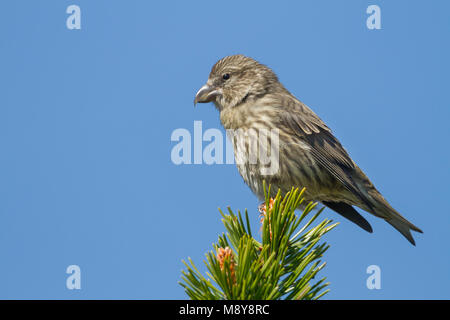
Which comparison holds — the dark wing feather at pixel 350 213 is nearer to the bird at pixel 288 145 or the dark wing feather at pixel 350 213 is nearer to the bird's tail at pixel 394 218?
the bird at pixel 288 145

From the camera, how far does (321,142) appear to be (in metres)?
5.72

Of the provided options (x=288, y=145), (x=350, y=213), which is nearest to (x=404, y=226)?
(x=350, y=213)

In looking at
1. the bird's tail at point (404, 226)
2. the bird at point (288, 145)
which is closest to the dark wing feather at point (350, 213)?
the bird at point (288, 145)

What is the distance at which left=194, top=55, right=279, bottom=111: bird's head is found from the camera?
240 inches

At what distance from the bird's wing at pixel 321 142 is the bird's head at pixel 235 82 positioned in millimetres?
468

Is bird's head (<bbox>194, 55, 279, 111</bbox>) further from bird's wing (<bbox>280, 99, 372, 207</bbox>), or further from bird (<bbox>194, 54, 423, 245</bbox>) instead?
bird's wing (<bbox>280, 99, 372, 207</bbox>)

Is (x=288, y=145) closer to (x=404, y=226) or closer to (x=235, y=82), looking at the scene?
(x=235, y=82)

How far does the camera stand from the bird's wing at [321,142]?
5.41 metres

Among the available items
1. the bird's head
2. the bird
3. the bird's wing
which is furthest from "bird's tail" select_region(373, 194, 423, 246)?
the bird's head

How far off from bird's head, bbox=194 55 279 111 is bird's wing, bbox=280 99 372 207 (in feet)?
1.54

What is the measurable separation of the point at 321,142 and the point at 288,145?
0.58 m

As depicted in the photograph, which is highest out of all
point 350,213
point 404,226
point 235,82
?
point 235,82

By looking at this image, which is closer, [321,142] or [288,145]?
[288,145]
